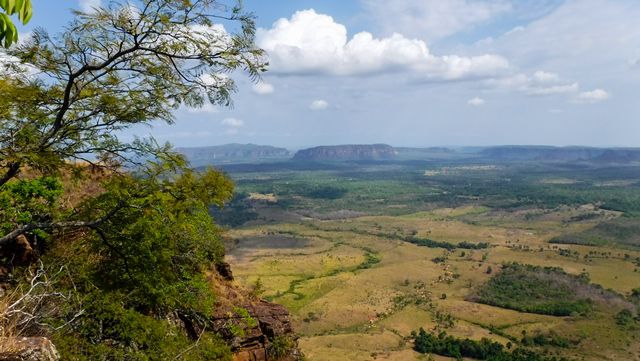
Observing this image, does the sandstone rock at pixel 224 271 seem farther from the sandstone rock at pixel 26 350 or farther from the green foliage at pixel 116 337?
the sandstone rock at pixel 26 350

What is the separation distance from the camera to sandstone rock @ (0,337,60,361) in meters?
8.03

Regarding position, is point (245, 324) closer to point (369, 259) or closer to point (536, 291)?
point (536, 291)

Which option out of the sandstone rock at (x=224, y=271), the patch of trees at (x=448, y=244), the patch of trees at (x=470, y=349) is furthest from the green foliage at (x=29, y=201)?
the patch of trees at (x=448, y=244)

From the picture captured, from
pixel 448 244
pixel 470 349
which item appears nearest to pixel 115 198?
pixel 470 349

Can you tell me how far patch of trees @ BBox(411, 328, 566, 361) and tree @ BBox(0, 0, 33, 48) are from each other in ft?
231

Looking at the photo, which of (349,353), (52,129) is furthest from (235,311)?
(349,353)

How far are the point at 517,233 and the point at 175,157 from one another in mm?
176467

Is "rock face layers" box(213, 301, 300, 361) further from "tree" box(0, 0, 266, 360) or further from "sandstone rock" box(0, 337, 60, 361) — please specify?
"sandstone rock" box(0, 337, 60, 361)

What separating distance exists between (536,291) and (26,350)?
10469 cm

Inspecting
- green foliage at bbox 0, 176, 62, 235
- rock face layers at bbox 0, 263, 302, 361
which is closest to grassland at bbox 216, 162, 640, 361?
rock face layers at bbox 0, 263, 302, 361

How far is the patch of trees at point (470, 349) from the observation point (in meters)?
66.4

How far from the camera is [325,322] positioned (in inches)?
3228

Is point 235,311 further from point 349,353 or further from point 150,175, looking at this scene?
point 349,353

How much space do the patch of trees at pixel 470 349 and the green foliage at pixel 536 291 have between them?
22.6 metres
